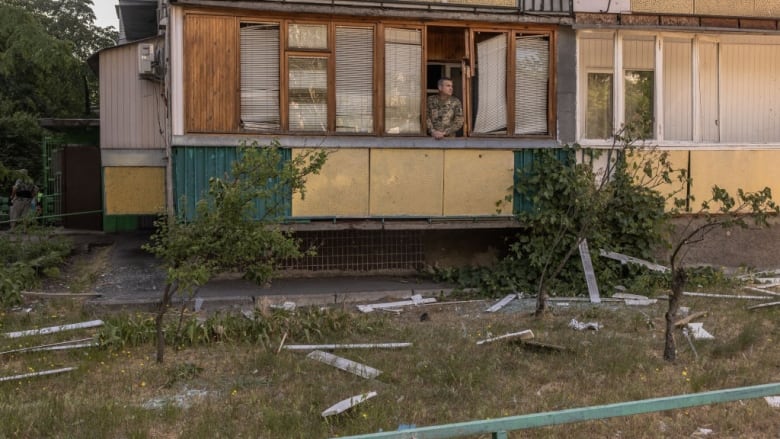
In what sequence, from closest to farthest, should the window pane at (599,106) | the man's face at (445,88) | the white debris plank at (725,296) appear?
the white debris plank at (725,296)
the man's face at (445,88)
the window pane at (599,106)

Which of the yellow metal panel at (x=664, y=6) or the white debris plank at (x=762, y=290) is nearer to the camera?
the white debris plank at (x=762, y=290)

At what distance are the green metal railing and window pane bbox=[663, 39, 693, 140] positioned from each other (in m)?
7.35

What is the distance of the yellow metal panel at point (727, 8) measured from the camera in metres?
10.3

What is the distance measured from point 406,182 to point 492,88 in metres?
1.81

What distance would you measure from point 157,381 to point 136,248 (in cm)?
658

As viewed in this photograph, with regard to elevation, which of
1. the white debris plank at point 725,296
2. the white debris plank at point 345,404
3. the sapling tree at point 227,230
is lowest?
the white debris plank at point 345,404

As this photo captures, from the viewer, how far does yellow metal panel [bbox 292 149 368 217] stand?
9.21 metres

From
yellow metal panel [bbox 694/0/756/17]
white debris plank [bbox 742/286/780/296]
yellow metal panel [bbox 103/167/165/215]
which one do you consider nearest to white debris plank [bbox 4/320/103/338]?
yellow metal panel [bbox 103/167/165/215]

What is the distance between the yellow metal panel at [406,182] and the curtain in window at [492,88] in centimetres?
87

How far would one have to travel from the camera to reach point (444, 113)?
970 cm

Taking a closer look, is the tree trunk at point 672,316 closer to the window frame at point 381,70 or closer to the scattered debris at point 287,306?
the scattered debris at point 287,306

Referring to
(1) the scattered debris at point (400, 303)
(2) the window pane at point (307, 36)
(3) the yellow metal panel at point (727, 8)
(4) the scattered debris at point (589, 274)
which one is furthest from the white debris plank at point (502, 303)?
(3) the yellow metal panel at point (727, 8)

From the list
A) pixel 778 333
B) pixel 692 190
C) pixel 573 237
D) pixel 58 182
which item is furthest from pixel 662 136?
pixel 58 182

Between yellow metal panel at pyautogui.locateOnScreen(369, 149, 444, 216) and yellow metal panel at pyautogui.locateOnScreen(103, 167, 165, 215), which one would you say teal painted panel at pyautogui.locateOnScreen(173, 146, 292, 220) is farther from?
yellow metal panel at pyautogui.locateOnScreen(103, 167, 165, 215)
